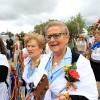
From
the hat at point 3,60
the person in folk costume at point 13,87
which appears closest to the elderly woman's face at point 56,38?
the hat at point 3,60

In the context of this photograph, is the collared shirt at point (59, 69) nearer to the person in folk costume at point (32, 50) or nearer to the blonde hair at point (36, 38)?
Result: the person in folk costume at point (32, 50)

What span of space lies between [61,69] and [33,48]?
1258 mm

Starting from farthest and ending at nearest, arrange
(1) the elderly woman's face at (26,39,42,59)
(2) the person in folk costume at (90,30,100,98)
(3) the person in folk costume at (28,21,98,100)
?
(2) the person in folk costume at (90,30,100,98) < (1) the elderly woman's face at (26,39,42,59) < (3) the person in folk costume at (28,21,98,100)

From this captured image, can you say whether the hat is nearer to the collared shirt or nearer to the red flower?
the collared shirt

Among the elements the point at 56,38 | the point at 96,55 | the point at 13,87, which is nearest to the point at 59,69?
the point at 56,38

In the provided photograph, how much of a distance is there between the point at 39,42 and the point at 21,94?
2.56 ft

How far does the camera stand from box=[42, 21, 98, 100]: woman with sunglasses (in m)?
2.82

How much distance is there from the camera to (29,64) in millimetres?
4203

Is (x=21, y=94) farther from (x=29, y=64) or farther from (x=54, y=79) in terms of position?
(x=54, y=79)

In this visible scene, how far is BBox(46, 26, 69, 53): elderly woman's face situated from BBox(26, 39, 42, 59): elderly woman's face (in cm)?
112

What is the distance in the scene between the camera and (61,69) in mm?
3043

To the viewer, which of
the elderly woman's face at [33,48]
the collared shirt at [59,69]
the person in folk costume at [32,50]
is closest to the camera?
the collared shirt at [59,69]

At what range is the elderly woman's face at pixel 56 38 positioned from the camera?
9.95 ft

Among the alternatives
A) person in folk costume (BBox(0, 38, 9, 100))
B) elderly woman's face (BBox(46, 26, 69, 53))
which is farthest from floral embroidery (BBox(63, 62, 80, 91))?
person in folk costume (BBox(0, 38, 9, 100))
